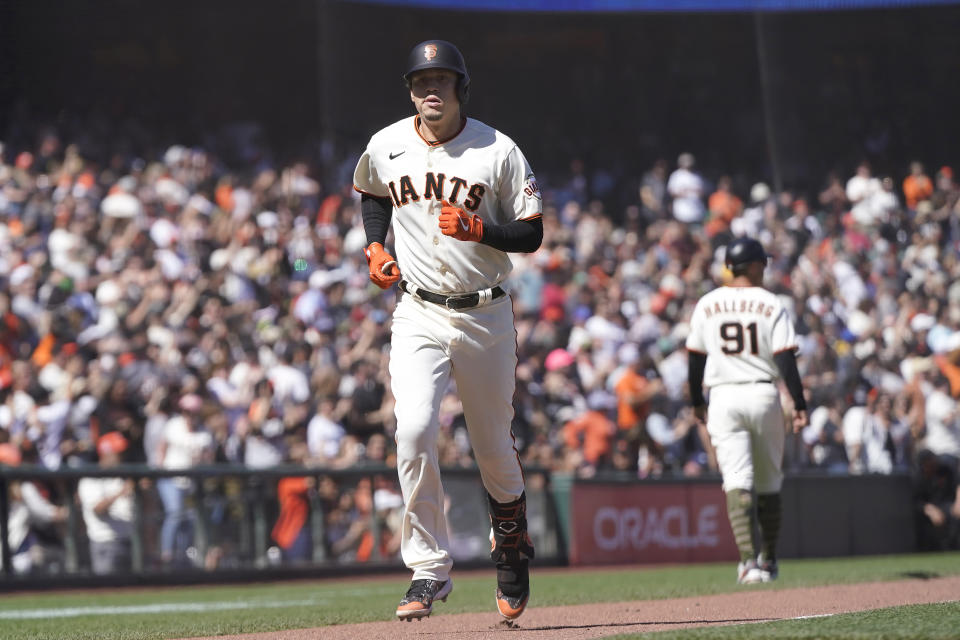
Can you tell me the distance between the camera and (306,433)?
13086 mm

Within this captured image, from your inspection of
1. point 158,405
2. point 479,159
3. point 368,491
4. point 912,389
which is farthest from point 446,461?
point 479,159

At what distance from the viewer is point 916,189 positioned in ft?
A: 70.1

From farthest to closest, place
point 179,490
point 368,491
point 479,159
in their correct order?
point 368,491, point 179,490, point 479,159

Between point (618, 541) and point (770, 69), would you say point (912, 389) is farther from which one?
point (770, 69)

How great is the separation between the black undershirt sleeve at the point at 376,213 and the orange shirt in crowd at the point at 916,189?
54.2 ft

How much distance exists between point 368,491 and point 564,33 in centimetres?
1461

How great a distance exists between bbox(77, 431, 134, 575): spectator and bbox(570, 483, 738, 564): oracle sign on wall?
439cm

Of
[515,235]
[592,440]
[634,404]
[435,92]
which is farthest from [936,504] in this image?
[435,92]

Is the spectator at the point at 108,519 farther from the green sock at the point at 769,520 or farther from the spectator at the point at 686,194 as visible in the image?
the spectator at the point at 686,194

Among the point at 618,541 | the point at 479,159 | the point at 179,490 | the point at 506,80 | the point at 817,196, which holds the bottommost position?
the point at 618,541

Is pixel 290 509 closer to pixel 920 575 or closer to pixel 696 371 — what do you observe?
pixel 696 371

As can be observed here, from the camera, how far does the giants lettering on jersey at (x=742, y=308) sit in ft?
28.5

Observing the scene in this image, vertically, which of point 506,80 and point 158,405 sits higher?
point 506,80

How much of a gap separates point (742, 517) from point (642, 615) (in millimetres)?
2121
